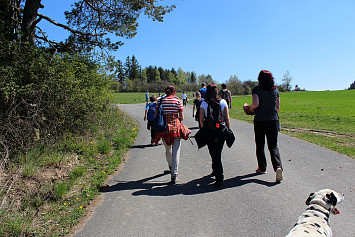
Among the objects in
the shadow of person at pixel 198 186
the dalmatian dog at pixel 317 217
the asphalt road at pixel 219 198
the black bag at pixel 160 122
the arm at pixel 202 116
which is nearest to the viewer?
the dalmatian dog at pixel 317 217

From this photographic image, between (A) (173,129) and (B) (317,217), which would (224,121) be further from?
(B) (317,217)

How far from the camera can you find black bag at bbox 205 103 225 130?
4.89 metres

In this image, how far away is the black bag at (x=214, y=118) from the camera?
4891 mm

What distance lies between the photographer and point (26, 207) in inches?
161

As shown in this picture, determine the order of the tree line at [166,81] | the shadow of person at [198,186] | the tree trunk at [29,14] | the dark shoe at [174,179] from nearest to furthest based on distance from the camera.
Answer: the shadow of person at [198,186], the dark shoe at [174,179], the tree trunk at [29,14], the tree line at [166,81]

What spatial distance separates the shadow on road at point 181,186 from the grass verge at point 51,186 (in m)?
0.61

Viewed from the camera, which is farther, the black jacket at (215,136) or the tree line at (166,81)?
the tree line at (166,81)

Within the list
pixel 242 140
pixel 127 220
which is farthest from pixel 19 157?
pixel 242 140

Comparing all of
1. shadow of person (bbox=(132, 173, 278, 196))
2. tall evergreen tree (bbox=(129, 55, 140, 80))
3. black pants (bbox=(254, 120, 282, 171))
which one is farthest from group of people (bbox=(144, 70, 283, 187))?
tall evergreen tree (bbox=(129, 55, 140, 80))

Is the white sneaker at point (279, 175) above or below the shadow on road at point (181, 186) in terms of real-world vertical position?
above

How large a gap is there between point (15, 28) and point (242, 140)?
840cm

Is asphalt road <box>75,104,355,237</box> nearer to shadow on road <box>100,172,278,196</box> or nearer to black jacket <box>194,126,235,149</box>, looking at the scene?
shadow on road <box>100,172,278,196</box>

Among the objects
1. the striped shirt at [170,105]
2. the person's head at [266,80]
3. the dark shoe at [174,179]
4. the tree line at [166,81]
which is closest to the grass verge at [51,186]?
the dark shoe at [174,179]

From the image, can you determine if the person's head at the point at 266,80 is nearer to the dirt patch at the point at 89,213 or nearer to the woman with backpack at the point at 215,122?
the woman with backpack at the point at 215,122
